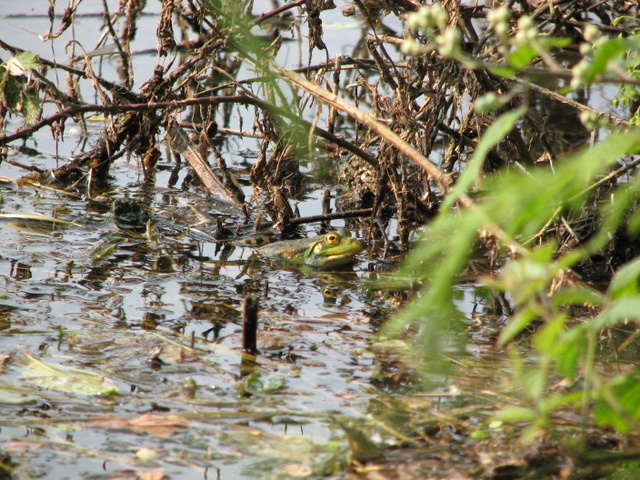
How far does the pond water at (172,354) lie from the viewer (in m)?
2.44

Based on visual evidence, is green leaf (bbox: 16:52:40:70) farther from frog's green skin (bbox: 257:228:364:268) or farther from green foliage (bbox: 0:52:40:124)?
frog's green skin (bbox: 257:228:364:268)

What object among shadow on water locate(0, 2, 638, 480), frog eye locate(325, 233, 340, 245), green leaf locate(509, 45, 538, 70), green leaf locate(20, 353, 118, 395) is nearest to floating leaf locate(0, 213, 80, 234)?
shadow on water locate(0, 2, 638, 480)

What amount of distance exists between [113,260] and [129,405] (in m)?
1.86

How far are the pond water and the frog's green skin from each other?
10cm

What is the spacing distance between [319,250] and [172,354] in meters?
1.76

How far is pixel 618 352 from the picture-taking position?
3.37m

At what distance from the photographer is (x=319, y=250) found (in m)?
4.75

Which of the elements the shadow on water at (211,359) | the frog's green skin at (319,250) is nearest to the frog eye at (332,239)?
the frog's green skin at (319,250)

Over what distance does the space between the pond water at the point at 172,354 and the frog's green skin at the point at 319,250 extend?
10cm

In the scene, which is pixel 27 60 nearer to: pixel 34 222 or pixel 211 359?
pixel 34 222

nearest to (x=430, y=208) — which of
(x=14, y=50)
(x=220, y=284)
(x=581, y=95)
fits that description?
(x=220, y=284)

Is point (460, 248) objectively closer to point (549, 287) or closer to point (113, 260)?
point (549, 287)

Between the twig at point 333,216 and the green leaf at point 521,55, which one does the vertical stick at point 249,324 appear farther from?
the twig at point 333,216

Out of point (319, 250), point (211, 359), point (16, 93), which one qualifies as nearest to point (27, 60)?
point (16, 93)
